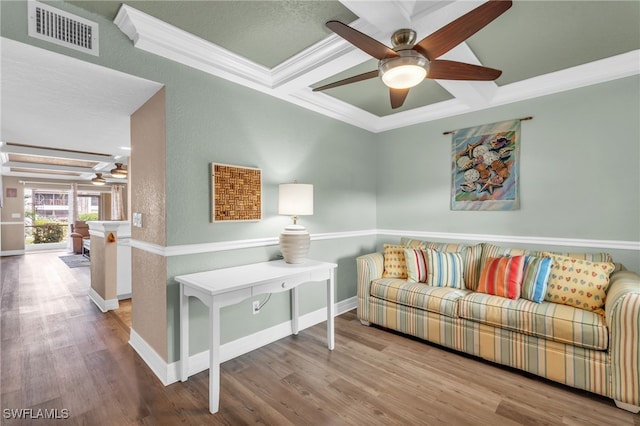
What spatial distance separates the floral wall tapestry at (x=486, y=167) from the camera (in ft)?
9.81

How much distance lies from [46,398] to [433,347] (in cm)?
291

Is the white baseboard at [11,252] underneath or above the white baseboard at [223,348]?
above

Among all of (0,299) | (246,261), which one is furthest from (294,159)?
(0,299)

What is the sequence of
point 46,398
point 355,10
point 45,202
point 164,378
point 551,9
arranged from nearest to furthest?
point 355,10 < point 551,9 < point 46,398 < point 164,378 < point 45,202

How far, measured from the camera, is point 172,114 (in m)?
2.14

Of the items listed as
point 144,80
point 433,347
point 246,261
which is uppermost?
point 144,80

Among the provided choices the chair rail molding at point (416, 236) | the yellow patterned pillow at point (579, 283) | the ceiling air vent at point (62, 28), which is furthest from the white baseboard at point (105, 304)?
the yellow patterned pillow at point (579, 283)

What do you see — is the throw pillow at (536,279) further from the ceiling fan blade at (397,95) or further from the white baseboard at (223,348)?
the white baseboard at (223,348)

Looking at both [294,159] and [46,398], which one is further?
[294,159]

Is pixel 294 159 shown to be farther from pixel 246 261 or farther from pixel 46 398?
pixel 46 398

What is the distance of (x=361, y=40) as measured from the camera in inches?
61.7

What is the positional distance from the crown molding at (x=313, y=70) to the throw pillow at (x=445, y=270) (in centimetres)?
160

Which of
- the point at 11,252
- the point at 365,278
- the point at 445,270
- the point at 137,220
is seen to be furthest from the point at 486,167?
the point at 11,252

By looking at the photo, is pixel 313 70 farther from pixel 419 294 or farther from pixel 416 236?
pixel 416 236
